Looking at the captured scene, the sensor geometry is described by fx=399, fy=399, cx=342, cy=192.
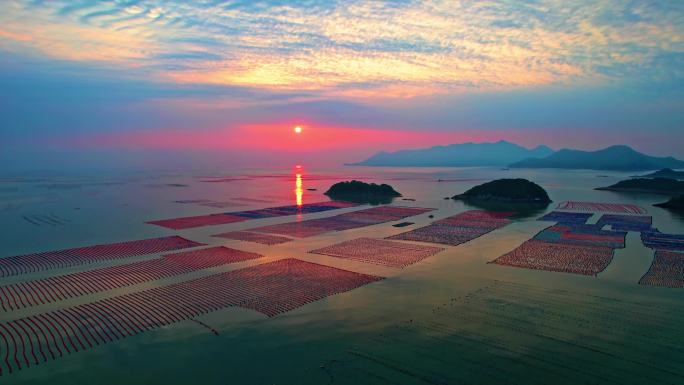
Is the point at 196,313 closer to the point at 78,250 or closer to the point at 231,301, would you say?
the point at 231,301

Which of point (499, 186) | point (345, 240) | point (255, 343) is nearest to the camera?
point (255, 343)

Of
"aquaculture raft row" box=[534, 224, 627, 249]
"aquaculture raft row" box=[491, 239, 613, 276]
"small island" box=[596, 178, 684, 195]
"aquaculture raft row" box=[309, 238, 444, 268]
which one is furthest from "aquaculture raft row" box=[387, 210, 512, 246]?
"small island" box=[596, 178, 684, 195]

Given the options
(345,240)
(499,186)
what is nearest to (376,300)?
(345,240)

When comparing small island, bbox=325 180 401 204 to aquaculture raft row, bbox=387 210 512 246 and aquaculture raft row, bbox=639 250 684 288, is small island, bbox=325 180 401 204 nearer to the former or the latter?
aquaculture raft row, bbox=387 210 512 246

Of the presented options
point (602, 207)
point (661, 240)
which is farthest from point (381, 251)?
point (602, 207)

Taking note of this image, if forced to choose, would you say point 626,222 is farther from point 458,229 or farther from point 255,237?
point 255,237

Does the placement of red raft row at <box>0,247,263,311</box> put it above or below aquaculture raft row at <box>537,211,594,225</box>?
below
